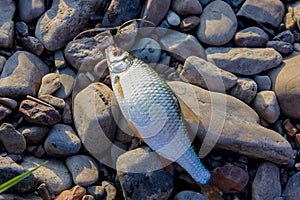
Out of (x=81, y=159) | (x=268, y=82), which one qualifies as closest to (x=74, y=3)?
(x=81, y=159)

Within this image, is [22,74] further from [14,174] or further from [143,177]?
[143,177]

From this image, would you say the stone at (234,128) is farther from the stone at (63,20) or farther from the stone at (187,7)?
the stone at (63,20)

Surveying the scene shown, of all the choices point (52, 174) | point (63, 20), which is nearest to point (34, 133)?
point (52, 174)

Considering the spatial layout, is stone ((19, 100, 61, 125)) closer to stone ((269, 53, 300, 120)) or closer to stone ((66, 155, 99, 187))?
stone ((66, 155, 99, 187))

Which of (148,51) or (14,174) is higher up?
(148,51)

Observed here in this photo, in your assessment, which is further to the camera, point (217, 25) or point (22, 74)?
point (217, 25)

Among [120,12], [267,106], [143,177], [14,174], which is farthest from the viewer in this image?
[120,12]

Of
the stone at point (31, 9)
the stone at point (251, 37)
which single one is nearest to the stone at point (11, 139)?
the stone at point (31, 9)
